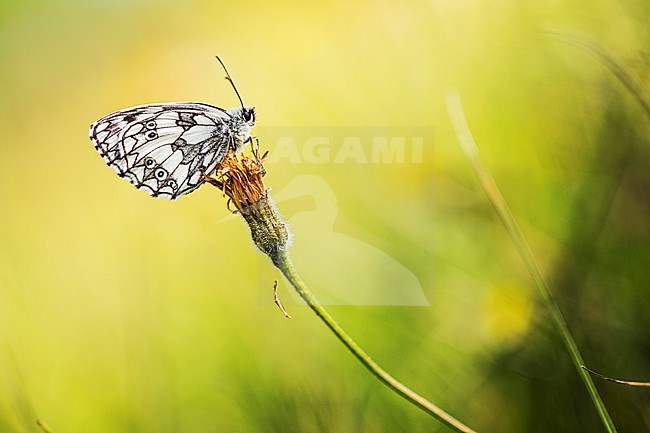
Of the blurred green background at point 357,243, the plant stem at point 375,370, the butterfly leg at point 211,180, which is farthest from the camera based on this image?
the blurred green background at point 357,243

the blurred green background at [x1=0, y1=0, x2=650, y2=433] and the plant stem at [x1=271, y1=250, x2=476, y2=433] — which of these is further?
the blurred green background at [x1=0, y1=0, x2=650, y2=433]

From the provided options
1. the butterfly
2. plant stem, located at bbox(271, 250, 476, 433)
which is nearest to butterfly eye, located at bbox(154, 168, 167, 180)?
the butterfly

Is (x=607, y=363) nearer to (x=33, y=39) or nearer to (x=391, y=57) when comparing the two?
(x=391, y=57)

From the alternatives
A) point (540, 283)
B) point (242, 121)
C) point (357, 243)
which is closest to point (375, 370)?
point (540, 283)

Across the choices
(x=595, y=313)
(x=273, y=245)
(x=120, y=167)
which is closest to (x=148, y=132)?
(x=120, y=167)

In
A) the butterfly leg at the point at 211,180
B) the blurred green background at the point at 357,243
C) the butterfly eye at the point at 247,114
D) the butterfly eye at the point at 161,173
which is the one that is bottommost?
the blurred green background at the point at 357,243

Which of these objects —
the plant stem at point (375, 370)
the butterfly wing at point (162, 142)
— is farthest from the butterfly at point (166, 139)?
the plant stem at point (375, 370)

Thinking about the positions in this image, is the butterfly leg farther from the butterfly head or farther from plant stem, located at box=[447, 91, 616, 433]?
plant stem, located at box=[447, 91, 616, 433]

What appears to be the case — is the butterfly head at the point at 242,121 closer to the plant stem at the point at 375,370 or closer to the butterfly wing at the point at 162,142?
the butterfly wing at the point at 162,142

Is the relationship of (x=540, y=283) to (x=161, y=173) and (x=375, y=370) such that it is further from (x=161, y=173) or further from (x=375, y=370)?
(x=161, y=173)
